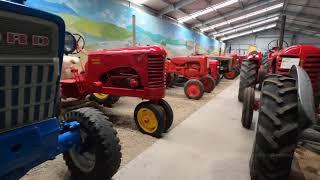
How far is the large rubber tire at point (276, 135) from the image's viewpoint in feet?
5.17

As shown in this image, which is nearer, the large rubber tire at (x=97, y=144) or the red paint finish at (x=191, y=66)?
the large rubber tire at (x=97, y=144)

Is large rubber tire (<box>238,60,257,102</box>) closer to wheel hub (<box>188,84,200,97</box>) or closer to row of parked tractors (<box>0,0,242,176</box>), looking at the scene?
wheel hub (<box>188,84,200,97</box>)

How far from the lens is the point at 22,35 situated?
42.4 inches

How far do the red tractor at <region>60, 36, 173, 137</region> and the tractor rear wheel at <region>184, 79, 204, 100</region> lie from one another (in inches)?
95.3

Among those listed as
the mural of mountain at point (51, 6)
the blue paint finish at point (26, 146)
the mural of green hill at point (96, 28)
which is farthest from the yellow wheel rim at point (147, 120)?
the mural of green hill at point (96, 28)

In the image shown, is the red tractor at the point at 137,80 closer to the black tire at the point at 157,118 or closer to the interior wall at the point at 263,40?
the black tire at the point at 157,118

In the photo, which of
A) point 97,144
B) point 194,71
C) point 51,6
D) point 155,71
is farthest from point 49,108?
point 194,71

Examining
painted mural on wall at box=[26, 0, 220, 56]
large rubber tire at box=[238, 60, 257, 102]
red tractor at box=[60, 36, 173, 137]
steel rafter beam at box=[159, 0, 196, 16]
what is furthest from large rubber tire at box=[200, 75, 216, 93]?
steel rafter beam at box=[159, 0, 196, 16]

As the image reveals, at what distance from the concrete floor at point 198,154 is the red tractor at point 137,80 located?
0.98 feet

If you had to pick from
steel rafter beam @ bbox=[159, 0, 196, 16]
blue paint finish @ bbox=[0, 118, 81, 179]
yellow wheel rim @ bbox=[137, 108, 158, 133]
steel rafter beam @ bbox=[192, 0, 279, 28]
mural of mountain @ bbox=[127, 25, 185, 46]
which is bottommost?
yellow wheel rim @ bbox=[137, 108, 158, 133]

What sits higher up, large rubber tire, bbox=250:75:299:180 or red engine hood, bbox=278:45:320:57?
red engine hood, bbox=278:45:320:57

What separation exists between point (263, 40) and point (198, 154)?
86.2ft

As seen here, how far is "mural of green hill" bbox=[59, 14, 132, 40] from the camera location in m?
6.53

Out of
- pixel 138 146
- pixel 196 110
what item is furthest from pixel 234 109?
pixel 138 146
